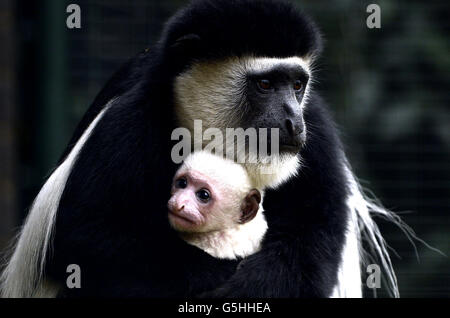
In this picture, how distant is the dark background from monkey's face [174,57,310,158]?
0.94 m

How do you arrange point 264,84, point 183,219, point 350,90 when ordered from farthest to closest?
point 350,90, point 264,84, point 183,219

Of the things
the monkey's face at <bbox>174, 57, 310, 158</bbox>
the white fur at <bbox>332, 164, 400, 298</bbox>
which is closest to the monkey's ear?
the monkey's face at <bbox>174, 57, 310, 158</bbox>

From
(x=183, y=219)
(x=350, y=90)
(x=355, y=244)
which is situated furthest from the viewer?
(x=350, y=90)

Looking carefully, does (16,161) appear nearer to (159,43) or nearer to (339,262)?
(159,43)

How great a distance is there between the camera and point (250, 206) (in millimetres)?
1659

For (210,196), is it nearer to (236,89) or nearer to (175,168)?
(175,168)

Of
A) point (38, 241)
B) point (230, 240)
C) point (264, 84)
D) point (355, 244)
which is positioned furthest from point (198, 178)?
point (355, 244)

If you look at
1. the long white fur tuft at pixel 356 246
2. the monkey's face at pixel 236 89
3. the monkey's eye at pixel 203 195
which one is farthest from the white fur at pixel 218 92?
the long white fur tuft at pixel 356 246

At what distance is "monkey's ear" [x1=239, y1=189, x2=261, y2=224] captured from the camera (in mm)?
1657

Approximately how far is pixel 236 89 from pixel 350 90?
1176 millimetres

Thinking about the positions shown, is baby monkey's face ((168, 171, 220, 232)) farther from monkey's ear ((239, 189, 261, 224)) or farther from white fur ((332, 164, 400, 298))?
white fur ((332, 164, 400, 298))

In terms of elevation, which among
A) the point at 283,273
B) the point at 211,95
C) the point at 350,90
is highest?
the point at 350,90

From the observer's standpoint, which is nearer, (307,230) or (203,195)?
(203,195)
